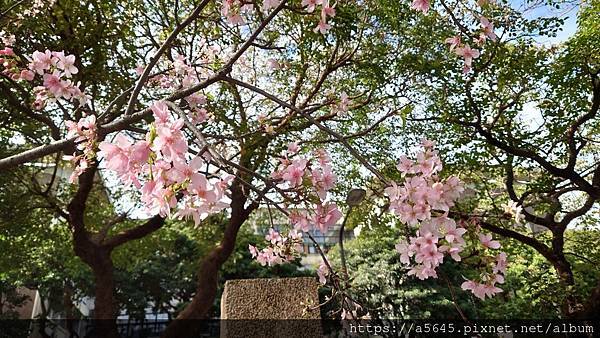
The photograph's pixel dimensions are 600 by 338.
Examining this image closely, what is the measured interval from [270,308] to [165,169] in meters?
3.57

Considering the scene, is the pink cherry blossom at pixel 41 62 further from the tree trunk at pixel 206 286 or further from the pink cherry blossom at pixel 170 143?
the tree trunk at pixel 206 286

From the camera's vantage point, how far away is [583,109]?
23.3ft

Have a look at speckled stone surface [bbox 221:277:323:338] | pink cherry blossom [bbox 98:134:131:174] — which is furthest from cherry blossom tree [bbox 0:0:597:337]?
speckled stone surface [bbox 221:277:323:338]

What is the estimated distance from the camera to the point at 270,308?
4.49 metres

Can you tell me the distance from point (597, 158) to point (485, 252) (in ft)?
27.4

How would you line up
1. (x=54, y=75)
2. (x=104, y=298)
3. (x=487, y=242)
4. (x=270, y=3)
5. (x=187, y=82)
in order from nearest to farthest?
(x=487, y=242) → (x=270, y=3) → (x=54, y=75) → (x=187, y=82) → (x=104, y=298)

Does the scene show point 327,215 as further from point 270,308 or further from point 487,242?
point 270,308

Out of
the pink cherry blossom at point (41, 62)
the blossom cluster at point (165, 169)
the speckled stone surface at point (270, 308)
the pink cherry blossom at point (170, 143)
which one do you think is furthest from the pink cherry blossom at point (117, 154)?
the speckled stone surface at point (270, 308)

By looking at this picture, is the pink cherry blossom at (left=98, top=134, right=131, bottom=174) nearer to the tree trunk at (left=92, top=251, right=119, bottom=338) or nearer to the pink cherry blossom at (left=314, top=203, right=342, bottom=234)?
the pink cherry blossom at (left=314, top=203, right=342, bottom=234)

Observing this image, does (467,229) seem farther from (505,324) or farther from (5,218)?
Result: (505,324)

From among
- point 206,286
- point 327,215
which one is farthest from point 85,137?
point 206,286

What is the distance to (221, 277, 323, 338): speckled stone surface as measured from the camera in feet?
14.3

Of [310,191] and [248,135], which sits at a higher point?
[248,135]

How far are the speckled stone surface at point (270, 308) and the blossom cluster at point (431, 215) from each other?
9.50ft
